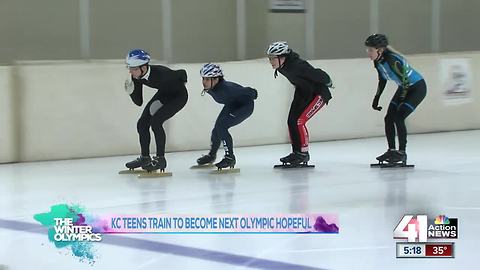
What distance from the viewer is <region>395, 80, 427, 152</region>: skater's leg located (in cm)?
946

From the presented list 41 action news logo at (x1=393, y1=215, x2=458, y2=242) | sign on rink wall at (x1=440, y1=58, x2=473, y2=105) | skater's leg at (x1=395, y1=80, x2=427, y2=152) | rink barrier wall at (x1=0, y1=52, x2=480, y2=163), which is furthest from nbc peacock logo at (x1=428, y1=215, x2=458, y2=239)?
sign on rink wall at (x1=440, y1=58, x2=473, y2=105)

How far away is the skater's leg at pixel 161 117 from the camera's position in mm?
8898

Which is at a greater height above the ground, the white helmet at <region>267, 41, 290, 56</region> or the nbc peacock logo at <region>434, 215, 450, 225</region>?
the white helmet at <region>267, 41, 290, 56</region>

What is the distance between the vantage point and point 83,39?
1346 centimetres

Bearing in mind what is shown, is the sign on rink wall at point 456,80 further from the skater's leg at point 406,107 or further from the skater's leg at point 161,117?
the skater's leg at point 161,117

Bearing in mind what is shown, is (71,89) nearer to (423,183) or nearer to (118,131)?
(118,131)

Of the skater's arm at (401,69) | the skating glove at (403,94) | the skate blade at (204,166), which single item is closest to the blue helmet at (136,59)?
the skate blade at (204,166)

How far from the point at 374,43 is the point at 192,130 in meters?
3.52

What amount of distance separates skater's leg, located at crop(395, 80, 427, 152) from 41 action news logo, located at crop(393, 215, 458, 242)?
12.1ft

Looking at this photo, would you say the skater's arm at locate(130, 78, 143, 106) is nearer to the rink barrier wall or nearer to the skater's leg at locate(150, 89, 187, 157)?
the skater's leg at locate(150, 89, 187, 157)

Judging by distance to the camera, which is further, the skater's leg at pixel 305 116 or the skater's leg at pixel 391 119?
the skater's leg at pixel 305 116

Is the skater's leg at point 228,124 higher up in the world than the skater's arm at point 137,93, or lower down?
lower down

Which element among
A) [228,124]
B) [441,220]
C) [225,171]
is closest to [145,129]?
[228,124]

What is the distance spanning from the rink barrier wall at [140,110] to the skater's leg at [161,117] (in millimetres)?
2317
